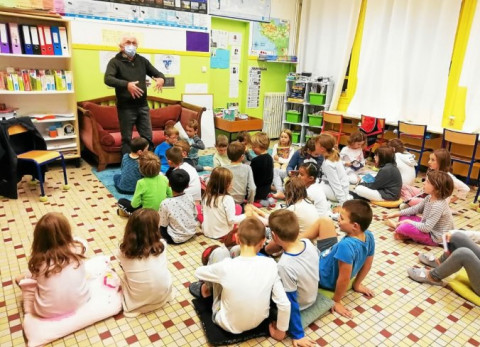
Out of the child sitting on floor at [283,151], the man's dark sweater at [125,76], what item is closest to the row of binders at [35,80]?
the man's dark sweater at [125,76]

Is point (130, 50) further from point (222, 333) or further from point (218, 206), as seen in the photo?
point (222, 333)

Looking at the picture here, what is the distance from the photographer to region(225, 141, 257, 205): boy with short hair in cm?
341

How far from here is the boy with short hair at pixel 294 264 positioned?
6.34ft

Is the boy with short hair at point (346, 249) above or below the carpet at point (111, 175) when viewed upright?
above

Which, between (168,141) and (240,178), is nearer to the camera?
(240,178)

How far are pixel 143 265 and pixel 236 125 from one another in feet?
13.8

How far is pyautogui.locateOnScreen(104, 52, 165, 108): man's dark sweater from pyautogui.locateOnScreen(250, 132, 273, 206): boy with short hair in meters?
A: 1.65

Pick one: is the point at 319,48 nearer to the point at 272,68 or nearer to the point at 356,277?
the point at 272,68

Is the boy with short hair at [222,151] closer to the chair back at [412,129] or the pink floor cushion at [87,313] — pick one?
the pink floor cushion at [87,313]

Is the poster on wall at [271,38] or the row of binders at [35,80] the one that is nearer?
the row of binders at [35,80]

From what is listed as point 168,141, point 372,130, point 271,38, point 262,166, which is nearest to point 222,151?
point 262,166

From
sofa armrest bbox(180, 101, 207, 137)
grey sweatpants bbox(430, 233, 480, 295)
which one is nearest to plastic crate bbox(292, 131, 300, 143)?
sofa armrest bbox(180, 101, 207, 137)

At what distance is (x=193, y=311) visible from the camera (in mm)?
2244

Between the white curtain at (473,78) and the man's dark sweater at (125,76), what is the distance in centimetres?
449
